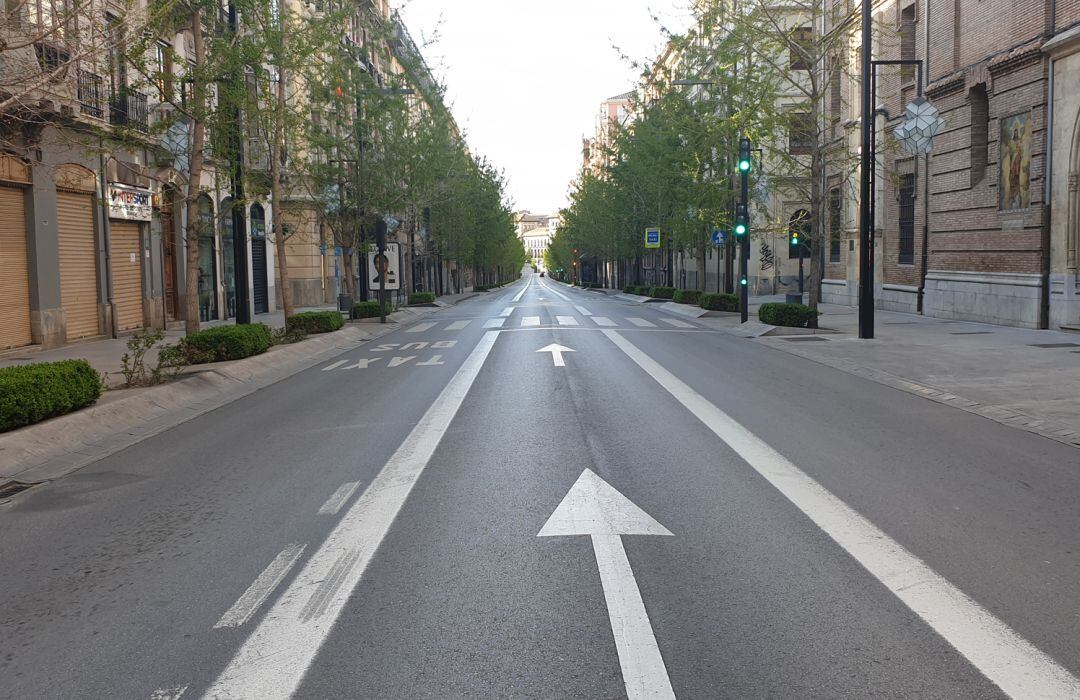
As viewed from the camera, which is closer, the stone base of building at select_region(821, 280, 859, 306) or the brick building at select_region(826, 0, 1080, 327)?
the brick building at select_region(826, 0, 1080, 327)

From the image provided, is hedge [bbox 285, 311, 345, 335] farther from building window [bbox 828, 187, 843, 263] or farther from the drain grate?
building window [bbox 828, 187, 843, 263]

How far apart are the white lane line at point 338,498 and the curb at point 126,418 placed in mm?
2558

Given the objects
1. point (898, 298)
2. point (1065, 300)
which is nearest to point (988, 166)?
point (1065, 300)

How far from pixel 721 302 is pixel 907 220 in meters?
6.19

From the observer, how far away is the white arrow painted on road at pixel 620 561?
3348 millimetres

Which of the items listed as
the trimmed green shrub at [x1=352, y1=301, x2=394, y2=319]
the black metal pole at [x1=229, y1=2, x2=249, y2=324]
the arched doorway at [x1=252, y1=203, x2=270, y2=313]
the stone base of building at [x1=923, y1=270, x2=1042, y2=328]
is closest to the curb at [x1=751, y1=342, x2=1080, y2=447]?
the stone base of building at [x1=923, y1=270, x2=1042, y2=328]

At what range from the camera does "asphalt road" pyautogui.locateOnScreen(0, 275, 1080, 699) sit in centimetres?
344

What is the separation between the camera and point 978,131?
2323 cm

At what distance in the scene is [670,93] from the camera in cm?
3544

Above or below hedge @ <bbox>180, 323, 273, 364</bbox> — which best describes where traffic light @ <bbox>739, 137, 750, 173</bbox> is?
above

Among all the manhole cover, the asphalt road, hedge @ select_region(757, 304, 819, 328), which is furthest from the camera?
hedge @ select_region(757, 304, 819, 328)

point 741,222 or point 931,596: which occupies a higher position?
point 741,222

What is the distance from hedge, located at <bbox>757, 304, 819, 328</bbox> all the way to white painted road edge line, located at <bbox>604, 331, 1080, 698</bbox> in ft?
48.3

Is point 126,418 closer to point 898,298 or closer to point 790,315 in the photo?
point 790,315
